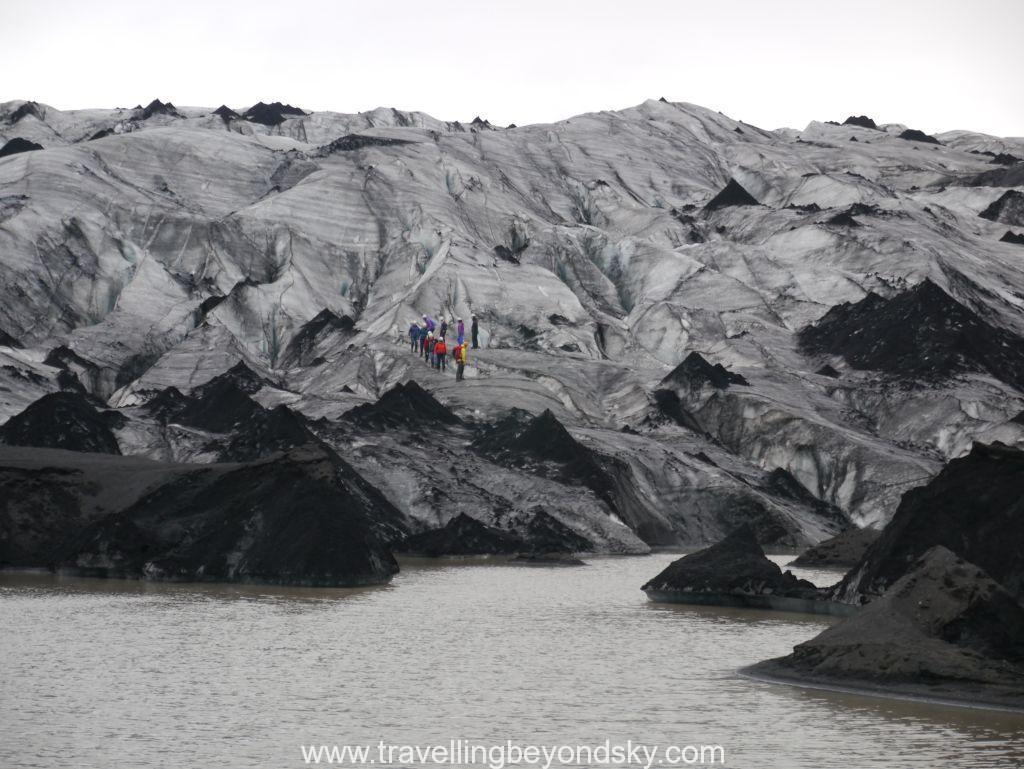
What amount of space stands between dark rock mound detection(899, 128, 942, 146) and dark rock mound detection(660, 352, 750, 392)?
8700cm

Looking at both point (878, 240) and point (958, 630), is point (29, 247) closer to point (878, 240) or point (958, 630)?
point (878, 240)

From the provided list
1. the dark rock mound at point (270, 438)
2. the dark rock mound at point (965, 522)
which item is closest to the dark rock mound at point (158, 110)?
the dark rock mound at point (270, 438)

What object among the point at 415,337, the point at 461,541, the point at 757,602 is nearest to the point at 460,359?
the point at 415,337

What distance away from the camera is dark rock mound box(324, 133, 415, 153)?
430 feet

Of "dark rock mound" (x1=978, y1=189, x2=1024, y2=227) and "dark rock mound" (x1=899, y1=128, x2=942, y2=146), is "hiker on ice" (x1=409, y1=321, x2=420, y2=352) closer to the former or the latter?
"dark rock mound" (x1=978, y1=189, x2=1024, y2=227)

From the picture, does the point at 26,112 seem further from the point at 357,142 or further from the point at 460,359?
the point at 460,359

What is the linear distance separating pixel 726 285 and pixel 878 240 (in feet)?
42.5

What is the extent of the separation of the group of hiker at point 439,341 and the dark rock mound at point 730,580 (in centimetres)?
4514

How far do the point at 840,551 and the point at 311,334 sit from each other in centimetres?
5060

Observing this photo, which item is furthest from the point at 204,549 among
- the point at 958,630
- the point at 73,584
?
the point at 958,630

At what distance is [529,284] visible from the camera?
107 metres

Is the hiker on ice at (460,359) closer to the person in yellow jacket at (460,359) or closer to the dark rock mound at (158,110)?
the person in yellow jacket at (460,359)

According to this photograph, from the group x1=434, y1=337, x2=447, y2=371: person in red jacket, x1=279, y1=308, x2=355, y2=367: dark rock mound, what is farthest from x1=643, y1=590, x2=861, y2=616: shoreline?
x1=279, y1=308, x2=355, y2=367: dark rock mound

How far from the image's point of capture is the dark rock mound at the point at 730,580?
4378 centimetres
